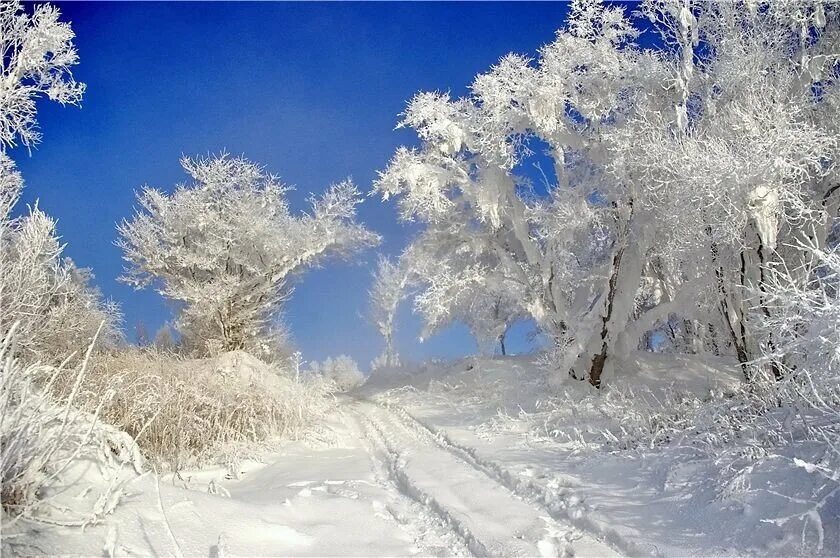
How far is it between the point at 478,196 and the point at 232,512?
12.0 m

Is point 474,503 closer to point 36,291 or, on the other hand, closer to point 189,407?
point 189,407

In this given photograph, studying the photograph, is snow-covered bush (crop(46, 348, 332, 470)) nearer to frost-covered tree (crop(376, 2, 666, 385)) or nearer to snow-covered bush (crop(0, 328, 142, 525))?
snow-covered bush (crop(0, 328, 142, 525))

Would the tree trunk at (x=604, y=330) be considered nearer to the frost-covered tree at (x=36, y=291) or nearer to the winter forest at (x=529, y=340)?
the winter forest at (x=529, y=340)

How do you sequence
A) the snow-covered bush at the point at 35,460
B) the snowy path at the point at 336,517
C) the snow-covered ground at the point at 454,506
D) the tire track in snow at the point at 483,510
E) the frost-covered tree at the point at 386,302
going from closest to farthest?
the snow-covered bush at the point at 35,460 → the snowy path at the point at 336,517 → the snow-covered ground at the point at 454,506 → the tire track in snow at the point at 483,510 → the frost-covered tree at the point at 386,302

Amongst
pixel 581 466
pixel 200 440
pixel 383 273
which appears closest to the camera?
pixel 581 466

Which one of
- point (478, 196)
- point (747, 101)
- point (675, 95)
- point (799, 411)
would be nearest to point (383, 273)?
point (478, 196)

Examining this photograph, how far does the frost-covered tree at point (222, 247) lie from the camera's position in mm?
21703

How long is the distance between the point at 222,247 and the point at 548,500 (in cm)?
1834

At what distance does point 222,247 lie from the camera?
21.9 meters

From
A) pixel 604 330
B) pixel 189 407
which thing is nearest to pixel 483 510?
pixel 189 407

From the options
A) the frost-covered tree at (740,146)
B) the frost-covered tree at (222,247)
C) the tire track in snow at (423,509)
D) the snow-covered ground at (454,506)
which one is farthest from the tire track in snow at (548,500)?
the frost-covered tree at (222,247)

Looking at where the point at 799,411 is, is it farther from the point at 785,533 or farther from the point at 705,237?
the point at 705,237

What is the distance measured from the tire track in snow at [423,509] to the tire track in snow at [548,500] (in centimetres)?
93

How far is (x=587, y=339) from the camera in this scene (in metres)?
15.1
